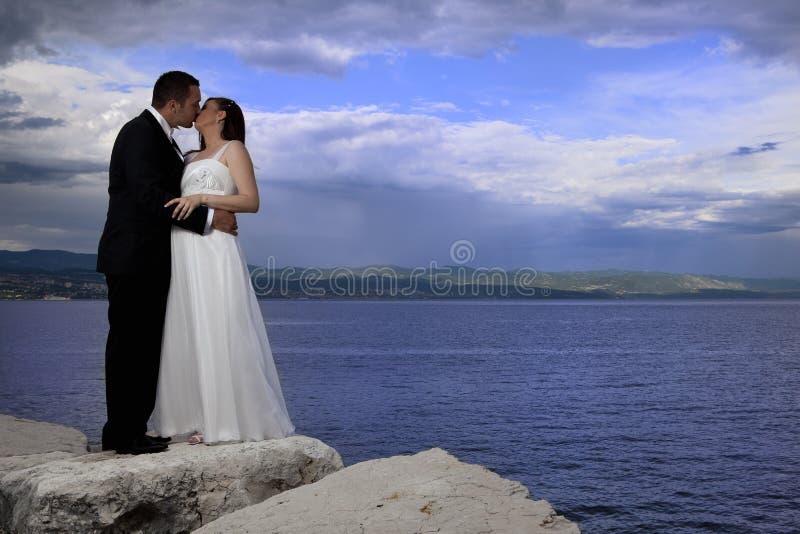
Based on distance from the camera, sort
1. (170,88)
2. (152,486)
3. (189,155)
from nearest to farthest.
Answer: (152,486), (170,88), (189,155)

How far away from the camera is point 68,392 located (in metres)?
42.2

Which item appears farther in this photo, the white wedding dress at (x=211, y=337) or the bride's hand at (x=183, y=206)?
the white wedding dress at (x=211, y=337)

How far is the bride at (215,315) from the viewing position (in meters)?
6.87

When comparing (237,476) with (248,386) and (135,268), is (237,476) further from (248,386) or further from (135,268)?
Result: (135,268)

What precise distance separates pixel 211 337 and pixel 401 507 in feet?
8.27

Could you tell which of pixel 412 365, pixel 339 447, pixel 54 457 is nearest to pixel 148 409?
pixel 54 457

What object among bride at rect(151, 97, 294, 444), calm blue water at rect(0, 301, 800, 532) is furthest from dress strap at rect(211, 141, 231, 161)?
calm blue water at rect(0, 301, 800, 532)

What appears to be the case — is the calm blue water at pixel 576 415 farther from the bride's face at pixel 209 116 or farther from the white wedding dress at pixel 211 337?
the bride's face at pixel 209 116

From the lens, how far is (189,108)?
22.4 feet

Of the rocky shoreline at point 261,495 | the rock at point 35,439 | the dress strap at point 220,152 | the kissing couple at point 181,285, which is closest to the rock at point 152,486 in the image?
the rocky shoreline at point 261,495

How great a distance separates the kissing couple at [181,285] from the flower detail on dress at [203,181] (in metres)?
0.01

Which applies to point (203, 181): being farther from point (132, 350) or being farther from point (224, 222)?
point (132, 350)

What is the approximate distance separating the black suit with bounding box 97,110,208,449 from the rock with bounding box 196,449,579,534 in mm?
1580

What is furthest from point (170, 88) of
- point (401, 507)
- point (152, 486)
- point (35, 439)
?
point (35, 439)
